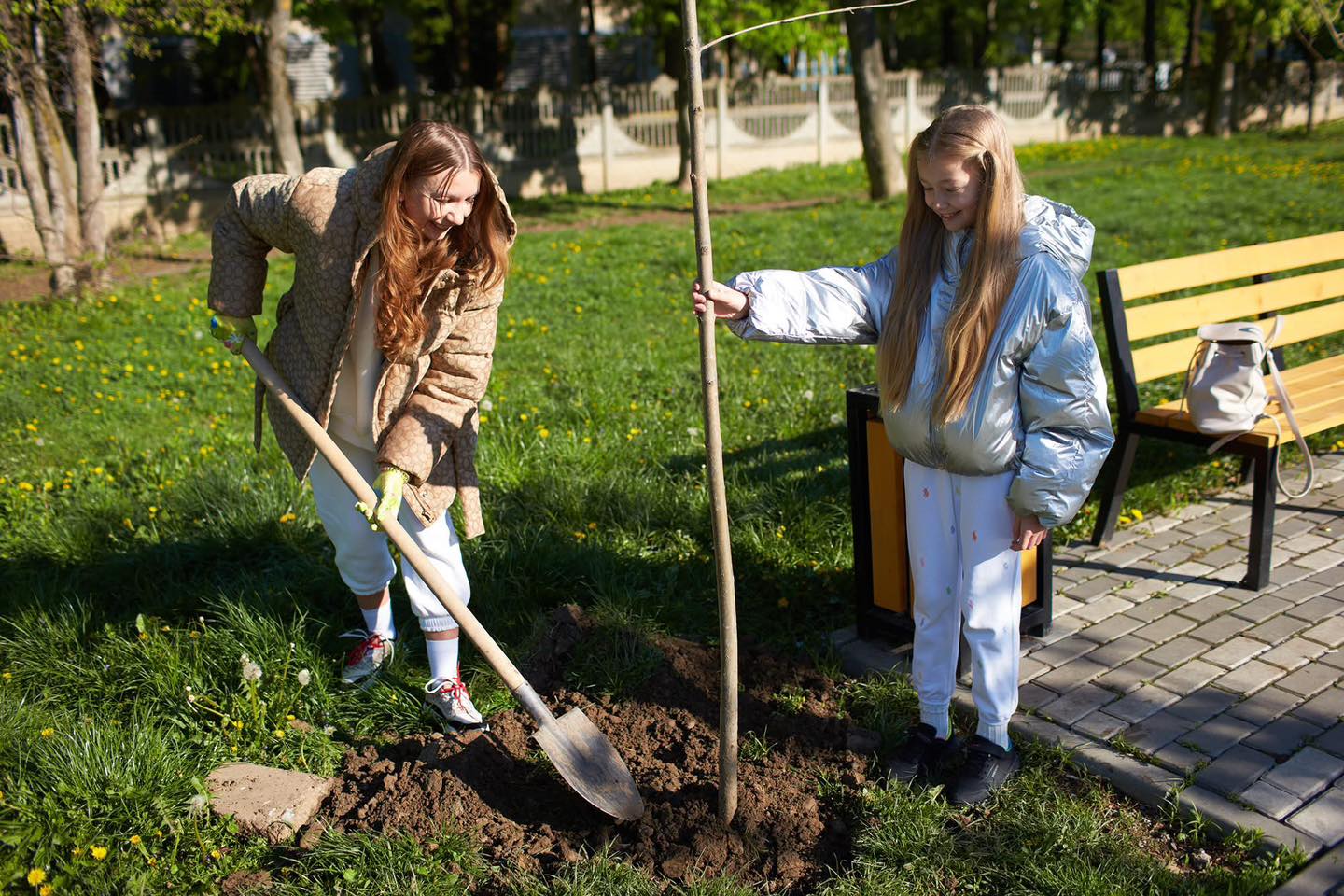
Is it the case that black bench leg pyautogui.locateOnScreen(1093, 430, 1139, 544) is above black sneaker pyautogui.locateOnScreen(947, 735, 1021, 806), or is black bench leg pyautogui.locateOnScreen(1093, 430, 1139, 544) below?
above

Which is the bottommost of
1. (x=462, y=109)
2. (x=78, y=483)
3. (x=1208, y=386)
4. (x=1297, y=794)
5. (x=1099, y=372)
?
(x=1297, y=794)

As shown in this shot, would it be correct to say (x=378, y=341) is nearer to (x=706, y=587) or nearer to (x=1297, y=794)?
(x=706, y=587)

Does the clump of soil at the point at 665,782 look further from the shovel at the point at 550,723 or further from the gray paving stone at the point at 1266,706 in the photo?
the gray paving stone at the point at 1266,706

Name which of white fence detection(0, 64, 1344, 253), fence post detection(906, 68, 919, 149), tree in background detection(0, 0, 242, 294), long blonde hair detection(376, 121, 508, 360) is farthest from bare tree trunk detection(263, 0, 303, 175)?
fence post detection(906, 68, 919, 149)

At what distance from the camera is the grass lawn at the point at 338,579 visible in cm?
286

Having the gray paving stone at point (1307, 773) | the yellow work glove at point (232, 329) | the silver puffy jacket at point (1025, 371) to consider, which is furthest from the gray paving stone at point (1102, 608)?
the yellow work glove at point (232, 329)

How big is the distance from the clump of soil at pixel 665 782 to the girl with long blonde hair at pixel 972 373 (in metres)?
0.29

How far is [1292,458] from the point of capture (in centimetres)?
554

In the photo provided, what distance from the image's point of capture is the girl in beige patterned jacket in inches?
117

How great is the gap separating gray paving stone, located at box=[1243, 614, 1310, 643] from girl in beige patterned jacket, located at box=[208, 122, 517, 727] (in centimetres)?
262

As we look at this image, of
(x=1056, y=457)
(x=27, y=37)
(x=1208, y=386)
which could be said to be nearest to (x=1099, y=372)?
(x=1056, y=457)

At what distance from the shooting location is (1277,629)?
12.7 ft

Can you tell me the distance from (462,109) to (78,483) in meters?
14.9

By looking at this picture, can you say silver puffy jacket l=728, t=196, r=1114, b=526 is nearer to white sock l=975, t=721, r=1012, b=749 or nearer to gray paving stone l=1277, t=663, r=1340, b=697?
white sock l=975, t=721, r=1012, b=749
